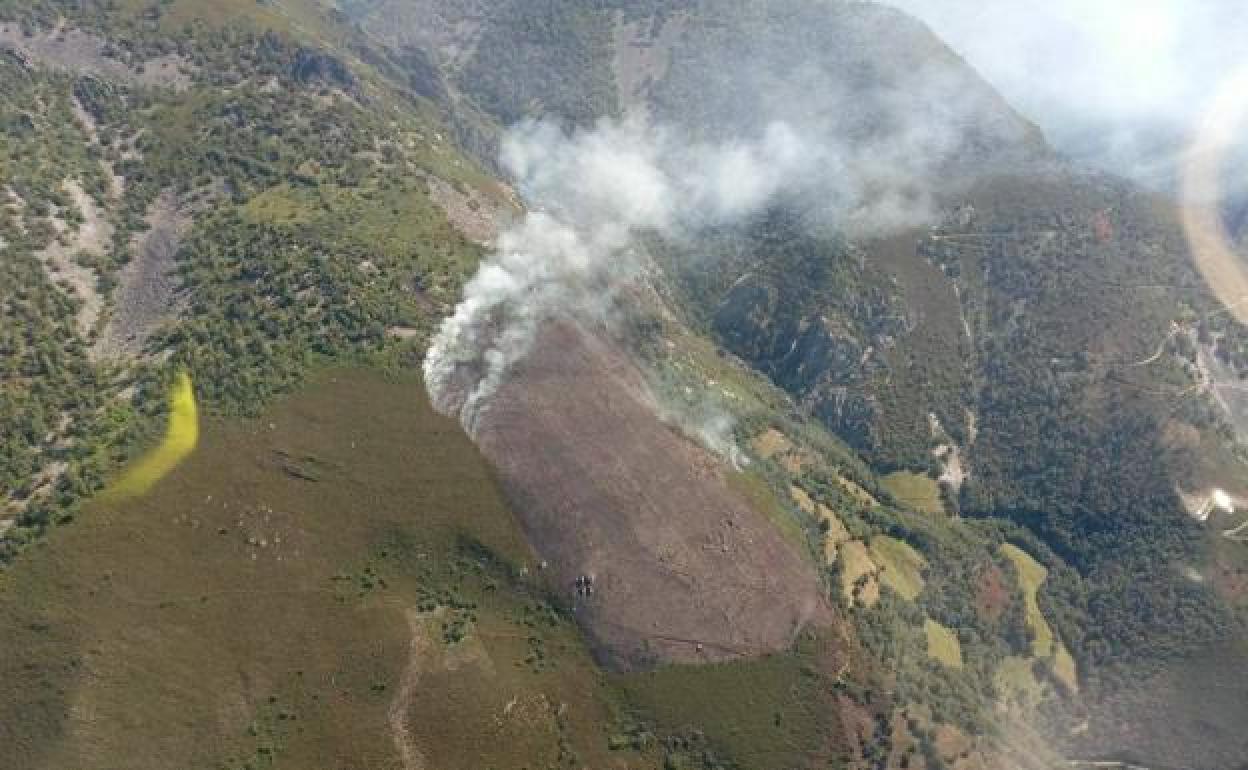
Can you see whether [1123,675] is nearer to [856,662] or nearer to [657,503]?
[856,662]

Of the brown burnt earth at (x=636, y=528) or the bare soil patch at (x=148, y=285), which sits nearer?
the brown burnt earth at (x=636, y=528)

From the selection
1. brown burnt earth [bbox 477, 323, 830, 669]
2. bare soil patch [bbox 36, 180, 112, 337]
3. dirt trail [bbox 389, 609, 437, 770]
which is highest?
brown burnt earth [bbox 477, 323, 830, 669]

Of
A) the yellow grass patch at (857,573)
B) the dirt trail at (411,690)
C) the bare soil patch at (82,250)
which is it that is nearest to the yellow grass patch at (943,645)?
the yellow grass patch at (857,573)

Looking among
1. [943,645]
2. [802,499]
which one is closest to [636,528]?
[802,499]

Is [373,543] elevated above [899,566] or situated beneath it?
situated beneath

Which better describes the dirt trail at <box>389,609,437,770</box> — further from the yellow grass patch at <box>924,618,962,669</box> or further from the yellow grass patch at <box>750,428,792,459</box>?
the yellow grass patch at <box>924,618,962,669</box>

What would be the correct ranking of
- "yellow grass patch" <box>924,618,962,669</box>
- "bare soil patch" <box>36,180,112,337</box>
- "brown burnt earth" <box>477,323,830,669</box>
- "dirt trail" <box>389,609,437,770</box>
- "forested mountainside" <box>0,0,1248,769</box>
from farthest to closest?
"yellow grass patch" <box>924,618,962,669</box> → "bare soil patch" <box>36,180,112,337</box> → "brown burnt earth" <box>477,323,830,669</box> → "forested mountainside" <box>0,0,1248,769</box> → "dirt trail" <box>389,609,437,770</box>

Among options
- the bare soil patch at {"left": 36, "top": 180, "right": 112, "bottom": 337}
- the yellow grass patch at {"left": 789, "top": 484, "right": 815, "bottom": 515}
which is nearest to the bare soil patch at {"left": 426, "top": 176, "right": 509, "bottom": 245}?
the bare soil patch at {"left": 36, "top": 180, "right": 112, "bottom": 337}

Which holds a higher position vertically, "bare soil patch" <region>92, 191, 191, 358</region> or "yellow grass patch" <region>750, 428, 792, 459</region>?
"yellow grass patch" <region>750, 428, 792, 459</region>

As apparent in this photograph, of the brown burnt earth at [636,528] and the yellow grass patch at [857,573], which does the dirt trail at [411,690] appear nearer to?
the brown burnt earth at [636,528]

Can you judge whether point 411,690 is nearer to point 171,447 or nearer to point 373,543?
point 373,543
